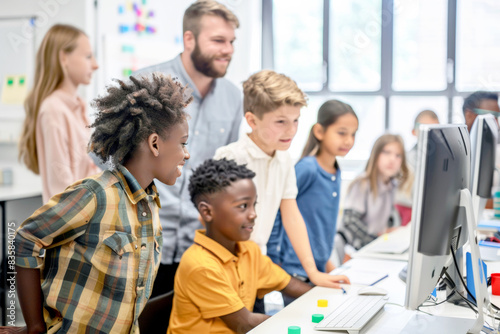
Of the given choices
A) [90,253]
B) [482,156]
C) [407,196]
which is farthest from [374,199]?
[90,253]

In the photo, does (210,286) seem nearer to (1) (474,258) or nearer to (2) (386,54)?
(1) (474,258)

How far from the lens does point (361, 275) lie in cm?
187

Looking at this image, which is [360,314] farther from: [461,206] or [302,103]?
[302,103]

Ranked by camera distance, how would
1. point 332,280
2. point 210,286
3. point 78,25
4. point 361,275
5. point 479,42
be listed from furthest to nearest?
1. point 479,42
2. point 78,25
3. point 361,275
4. point 332,280
5. point 210,286

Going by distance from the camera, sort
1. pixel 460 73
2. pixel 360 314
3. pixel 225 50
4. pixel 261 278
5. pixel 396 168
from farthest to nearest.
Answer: pixel 460 73, pixel 396 168, pixel 225 50, pixel 261 278, pixel 360 314

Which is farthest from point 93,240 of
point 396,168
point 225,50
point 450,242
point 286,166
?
point 396,168

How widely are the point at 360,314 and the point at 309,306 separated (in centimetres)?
21

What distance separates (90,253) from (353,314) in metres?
0.65

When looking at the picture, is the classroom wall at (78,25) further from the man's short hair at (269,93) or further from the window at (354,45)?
the window at (354,45)

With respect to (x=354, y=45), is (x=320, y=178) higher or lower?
lower

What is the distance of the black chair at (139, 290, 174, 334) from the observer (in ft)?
4.92

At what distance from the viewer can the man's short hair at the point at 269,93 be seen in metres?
1.95

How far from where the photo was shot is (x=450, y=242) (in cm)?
121

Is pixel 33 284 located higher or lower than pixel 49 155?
lower
